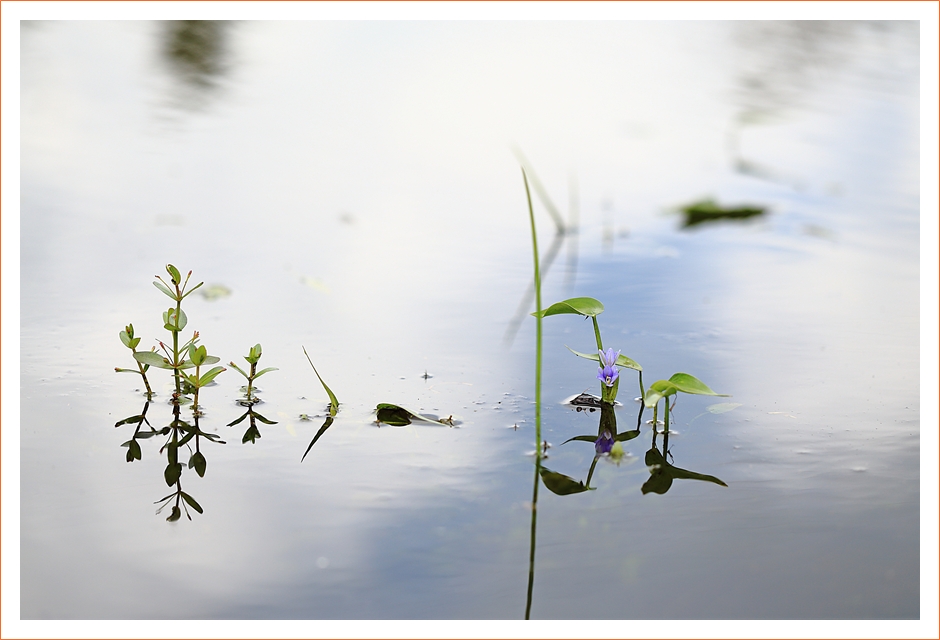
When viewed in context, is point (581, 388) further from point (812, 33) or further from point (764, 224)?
point (812, 33)

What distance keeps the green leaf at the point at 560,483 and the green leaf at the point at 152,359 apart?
77cm

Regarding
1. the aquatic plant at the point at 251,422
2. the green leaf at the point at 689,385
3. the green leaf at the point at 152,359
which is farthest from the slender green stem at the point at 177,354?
the green leaf at the point at 689,385

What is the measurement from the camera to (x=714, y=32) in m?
5.73

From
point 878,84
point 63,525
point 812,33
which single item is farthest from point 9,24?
point 812,33

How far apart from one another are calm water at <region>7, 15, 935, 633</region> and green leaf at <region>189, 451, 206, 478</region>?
0.05 ft

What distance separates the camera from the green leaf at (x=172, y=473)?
143cm

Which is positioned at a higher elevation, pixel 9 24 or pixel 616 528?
pixel 9 24

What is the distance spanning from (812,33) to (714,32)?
0.65m

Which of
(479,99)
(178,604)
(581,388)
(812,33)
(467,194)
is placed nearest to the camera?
(178,604)

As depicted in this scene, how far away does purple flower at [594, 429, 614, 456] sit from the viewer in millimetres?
1551

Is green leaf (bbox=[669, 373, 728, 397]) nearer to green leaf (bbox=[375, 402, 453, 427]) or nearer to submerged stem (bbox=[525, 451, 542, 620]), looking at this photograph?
submerged stem (bbox=[525, 451, 542, 620])

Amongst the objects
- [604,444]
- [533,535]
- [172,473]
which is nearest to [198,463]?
[172,473]

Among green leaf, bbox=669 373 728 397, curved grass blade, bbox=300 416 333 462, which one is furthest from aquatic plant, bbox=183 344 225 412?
green leaf, bbox=669 373 728 397

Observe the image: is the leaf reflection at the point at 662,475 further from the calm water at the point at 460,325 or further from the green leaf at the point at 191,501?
the green leaf at the point at 191,501
